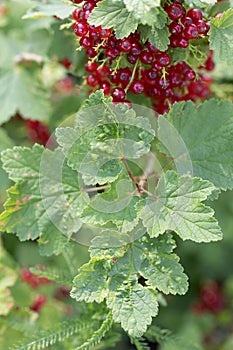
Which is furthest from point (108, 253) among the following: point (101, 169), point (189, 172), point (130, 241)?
point (189, 172)

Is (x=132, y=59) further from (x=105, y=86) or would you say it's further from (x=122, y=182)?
(x=122, y=182)

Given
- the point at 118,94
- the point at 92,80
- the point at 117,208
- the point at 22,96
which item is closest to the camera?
the point at 117,208

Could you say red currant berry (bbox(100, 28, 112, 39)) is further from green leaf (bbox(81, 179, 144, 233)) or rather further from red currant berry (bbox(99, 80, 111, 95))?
green leaf (bbox(81, 179, 144, 233))

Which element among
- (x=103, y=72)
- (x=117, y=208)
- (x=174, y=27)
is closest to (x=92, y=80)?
(x=103, y=72)

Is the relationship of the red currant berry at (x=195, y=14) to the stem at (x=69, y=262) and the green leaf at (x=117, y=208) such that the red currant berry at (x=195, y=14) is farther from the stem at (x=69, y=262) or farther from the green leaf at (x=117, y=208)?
the stem at (x=69, y=262)

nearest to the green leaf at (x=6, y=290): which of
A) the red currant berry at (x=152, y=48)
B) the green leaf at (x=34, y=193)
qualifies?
the green leaf at (x=34, y=193)
